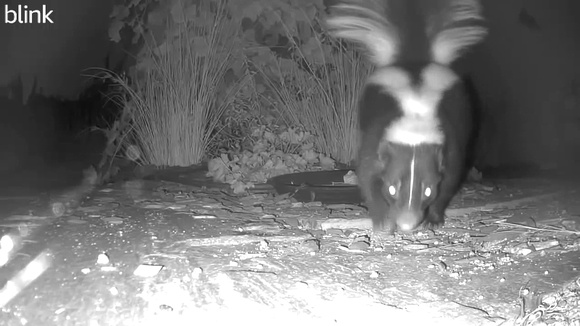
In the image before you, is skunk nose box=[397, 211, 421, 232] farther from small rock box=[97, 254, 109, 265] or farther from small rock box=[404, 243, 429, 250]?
small rock box=[97, 254, 109, 265]

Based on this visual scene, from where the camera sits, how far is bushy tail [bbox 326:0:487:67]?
13.4ft

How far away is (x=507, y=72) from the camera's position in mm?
6172

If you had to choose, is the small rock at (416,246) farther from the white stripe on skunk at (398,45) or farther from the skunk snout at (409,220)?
the white stripe on skunk at (398,45)

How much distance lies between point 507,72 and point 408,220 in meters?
3.70

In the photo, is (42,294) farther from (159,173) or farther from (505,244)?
(159,173)

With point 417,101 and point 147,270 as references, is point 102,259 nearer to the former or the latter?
point 147,270

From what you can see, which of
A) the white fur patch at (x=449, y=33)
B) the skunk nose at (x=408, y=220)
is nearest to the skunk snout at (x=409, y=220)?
the skunk nose at (x=408, y=220)

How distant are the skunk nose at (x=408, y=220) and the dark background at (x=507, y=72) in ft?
10.1

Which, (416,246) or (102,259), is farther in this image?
(416,246)

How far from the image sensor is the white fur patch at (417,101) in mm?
3143

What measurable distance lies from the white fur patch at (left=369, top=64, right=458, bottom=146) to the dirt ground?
1.62 feet

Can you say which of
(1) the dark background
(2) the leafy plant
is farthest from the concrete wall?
(2) the leafy plant

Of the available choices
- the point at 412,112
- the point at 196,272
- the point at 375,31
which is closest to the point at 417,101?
the point at 412,112

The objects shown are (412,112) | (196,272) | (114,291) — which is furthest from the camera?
(412,112)
